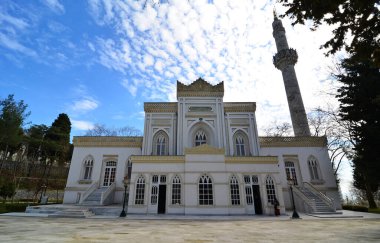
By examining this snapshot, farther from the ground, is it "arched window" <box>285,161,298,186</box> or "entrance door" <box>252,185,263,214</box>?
"arched window" <box>285,161,298,186</box>

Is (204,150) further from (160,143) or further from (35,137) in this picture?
(35,137)

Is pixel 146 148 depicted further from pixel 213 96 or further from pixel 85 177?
pixel 213 96

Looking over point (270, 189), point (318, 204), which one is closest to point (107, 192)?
point (270, 189)

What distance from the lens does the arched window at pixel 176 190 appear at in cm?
1647

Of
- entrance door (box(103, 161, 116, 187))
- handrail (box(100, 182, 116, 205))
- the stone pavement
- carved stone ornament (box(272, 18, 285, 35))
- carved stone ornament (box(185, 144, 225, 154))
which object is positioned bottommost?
the stone pavement

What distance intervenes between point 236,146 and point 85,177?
16552mm

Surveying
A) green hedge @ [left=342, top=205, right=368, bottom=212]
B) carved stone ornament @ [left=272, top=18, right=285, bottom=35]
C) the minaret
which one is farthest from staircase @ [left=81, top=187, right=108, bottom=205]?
carved stone ornament @ [left=272, top=18, right=285, bottom=35]

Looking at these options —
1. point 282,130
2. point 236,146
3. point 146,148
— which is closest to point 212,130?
point 236,146

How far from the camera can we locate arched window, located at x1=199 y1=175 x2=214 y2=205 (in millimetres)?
16312

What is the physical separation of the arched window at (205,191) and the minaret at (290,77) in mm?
14954

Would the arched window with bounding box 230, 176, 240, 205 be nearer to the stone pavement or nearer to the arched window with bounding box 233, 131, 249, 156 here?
the arched window with bounding box 233, 131, 249, 156

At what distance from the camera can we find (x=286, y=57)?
28.9 metres

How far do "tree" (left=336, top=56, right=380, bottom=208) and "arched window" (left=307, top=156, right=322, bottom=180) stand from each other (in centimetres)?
460

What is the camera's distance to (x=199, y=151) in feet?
57.8
